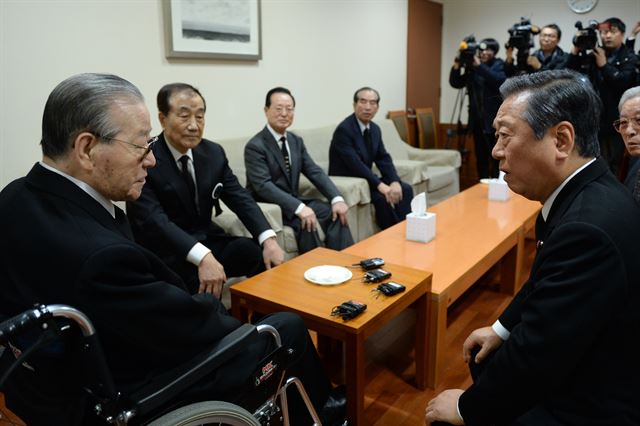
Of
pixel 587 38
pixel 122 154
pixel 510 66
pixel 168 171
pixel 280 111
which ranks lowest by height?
pixel 168 171

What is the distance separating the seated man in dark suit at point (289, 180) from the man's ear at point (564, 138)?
72.4 inches

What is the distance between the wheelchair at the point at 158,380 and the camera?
2.62 feet

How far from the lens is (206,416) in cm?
96

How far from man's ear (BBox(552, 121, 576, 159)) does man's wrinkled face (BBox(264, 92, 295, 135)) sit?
6.85 feet

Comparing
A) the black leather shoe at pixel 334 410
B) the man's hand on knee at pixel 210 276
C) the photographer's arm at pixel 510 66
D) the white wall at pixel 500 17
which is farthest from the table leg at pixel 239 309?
the white wall at pixel 500 17

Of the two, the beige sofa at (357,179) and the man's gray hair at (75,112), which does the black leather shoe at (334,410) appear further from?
the beige sofa at (357,179)

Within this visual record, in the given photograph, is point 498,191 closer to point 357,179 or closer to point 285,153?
point 357,179

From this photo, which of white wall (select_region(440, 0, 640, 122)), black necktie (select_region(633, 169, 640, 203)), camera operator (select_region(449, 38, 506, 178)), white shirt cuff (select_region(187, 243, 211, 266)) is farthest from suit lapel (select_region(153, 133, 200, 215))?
white wall (select_region(440, 0, 640, 122))

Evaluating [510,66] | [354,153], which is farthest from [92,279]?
[510,66]

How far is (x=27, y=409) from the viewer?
1.05 meters

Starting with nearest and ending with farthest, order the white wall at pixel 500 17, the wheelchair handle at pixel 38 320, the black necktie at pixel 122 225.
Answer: the wheelchair handle at pixel 38 320, the black necktie at pixel 122 225, the white wall at pixel 500 17

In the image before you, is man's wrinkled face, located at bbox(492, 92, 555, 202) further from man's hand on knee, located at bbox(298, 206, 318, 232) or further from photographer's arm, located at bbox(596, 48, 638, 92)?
photographer's arm, located at bbox(596, 48, 638, 92)

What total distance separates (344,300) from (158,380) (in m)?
0.76

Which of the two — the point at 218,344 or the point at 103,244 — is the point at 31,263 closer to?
the point at 103,244
